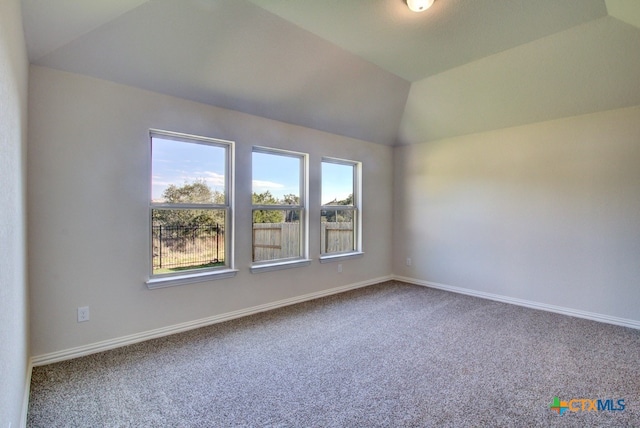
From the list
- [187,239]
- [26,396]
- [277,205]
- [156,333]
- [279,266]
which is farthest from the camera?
[277,205]

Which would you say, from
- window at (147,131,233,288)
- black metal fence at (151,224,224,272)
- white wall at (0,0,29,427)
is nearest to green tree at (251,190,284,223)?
window at (147,131,233,288)

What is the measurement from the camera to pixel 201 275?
124 inches

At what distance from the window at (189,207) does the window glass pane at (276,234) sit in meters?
0.37

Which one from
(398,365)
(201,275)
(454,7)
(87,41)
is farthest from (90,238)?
(454,7)

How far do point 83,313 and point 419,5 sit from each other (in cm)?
356

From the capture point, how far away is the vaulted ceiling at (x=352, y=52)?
2.30 m

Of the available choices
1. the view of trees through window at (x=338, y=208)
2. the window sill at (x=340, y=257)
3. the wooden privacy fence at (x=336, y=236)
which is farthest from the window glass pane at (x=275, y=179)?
the window sill at (x=340, y=257)

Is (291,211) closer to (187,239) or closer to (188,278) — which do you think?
(187,239)

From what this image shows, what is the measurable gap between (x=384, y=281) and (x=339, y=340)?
2433 mm

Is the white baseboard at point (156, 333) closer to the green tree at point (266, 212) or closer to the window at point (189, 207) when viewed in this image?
the window at point (189, 207)

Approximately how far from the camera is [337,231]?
4.62m

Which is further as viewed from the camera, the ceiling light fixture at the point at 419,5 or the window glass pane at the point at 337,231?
the window glass pane at the point at 337,231

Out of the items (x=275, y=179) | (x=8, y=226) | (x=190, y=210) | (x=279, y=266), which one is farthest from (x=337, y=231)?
(x=8, y=226)

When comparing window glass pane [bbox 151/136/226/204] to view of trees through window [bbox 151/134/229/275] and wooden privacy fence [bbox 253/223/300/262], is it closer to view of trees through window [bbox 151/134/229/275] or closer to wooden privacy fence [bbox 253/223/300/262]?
view of trees through window [bbox 151/134/229/275]
